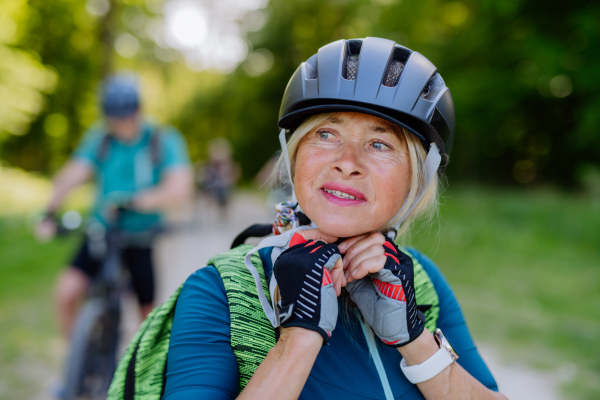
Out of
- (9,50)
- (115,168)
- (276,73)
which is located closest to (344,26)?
(276,73)

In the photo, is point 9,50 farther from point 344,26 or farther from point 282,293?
point 344,26

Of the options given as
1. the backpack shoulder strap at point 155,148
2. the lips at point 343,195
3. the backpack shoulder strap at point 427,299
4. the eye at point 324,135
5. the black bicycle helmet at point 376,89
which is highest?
the black bicycle helmet at point 376,89

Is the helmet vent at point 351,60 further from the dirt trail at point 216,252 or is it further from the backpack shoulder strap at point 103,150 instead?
the backpack shoulder strap at point 103,150

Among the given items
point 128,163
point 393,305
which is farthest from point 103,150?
point 393,305

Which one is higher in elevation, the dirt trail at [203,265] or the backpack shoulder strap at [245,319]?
the backpack shoulder strap at [245,319]

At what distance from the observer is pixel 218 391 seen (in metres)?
1.30

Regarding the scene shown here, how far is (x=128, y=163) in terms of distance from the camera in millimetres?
3467

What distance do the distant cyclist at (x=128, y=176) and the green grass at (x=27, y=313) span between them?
3.46 ft

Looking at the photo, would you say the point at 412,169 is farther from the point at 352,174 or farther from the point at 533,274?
the point at 533,274

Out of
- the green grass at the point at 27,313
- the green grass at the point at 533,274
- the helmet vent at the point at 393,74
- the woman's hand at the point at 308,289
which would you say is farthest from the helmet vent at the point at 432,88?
the green grass at the point at 27,313

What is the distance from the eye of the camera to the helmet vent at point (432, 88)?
1769 millimetres

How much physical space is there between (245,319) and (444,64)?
16.8 m

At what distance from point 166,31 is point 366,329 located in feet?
60.0

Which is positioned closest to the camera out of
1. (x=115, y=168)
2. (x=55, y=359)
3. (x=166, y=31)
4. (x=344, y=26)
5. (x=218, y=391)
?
(x=218, y=391)
